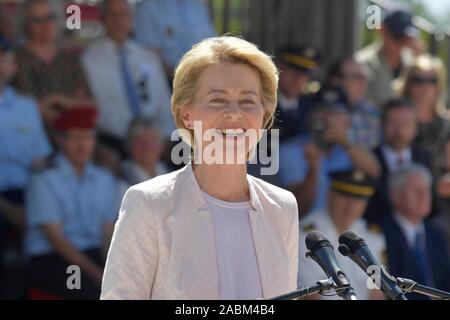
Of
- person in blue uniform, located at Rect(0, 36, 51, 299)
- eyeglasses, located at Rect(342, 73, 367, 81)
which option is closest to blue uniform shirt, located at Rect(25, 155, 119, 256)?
person in blue uniform, located at Rect(0, 36, 51, 299)

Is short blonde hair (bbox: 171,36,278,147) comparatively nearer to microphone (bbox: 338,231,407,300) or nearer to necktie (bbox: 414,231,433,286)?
microphone (bbox: 338,231,407,300)

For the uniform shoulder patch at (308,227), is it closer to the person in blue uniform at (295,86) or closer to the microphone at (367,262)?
the person in blue uniform at (295,86)

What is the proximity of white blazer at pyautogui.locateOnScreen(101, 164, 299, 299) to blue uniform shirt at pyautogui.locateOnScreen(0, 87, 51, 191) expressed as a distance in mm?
3744

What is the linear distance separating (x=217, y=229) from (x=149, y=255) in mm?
251

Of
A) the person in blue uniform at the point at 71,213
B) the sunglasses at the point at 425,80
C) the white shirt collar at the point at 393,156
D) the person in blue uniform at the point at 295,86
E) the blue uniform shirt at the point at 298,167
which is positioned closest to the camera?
the person in blue uniform at the point at 71,213

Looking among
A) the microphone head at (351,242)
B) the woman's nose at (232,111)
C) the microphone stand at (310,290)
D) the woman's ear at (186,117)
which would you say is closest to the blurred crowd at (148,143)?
the woman's ear at (186,117)

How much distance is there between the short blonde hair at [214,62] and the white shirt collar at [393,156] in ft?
15.9

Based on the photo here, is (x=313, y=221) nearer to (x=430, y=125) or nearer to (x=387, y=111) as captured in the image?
(x=387, y=111)

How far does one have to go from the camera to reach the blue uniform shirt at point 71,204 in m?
6.89

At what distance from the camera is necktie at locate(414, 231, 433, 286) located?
762cm

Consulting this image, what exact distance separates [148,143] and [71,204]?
678 millimetres

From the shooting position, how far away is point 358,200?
24.5 feet

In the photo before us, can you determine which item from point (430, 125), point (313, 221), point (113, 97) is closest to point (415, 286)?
point (313, 221)

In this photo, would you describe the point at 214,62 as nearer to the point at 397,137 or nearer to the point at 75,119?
the point at 75,119
